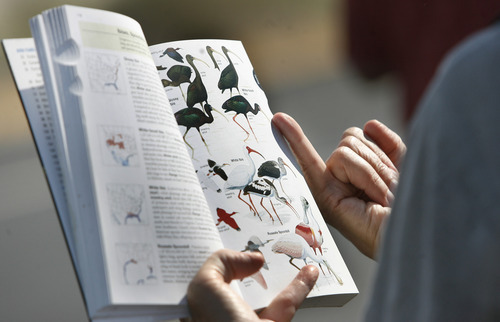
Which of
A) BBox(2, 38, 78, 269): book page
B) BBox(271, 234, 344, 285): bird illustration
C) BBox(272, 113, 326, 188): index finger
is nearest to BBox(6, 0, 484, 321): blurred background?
BBox(272, 113, 326, 188): index finger

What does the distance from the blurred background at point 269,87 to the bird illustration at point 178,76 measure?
293 millimetres

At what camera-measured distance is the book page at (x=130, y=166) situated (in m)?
0.98

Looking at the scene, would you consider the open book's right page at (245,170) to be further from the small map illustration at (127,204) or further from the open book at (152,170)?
the small map illustration at (127,204)

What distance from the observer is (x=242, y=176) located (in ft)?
4.13

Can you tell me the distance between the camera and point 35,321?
3.70m

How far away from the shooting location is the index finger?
4.52ft

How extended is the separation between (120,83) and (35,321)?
114 inches

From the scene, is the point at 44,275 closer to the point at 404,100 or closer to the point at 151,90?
the point at 151,90

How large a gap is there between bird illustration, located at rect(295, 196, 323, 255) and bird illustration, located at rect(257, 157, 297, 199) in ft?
0.16

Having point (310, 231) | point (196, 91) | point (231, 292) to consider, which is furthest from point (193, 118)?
point (231, 292)

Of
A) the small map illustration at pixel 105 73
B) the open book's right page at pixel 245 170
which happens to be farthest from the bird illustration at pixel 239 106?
the small map illustration at pixel 105 73

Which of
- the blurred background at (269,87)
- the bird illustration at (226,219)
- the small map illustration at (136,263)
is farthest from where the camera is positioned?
→ the bird illustration at (226,219)

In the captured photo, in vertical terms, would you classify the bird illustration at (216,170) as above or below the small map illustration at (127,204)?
below

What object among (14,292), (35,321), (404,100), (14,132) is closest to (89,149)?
(404,100)
